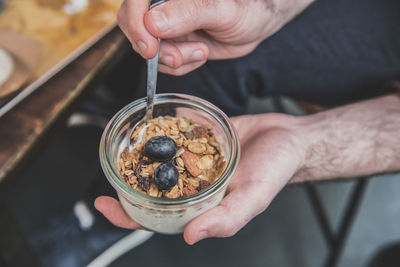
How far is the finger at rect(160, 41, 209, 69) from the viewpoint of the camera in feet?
2.32

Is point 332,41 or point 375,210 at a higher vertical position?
point 332,41

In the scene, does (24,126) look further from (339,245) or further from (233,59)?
(339,245)

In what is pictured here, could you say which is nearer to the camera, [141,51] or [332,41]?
[141,51]

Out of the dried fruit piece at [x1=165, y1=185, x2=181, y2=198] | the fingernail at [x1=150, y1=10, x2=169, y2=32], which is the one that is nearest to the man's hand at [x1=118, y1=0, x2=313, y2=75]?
the fingernail at [x1=150, y1=10, x2=169, y2=32]

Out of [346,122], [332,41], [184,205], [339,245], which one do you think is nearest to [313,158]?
[346,122]

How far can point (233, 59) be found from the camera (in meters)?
0.85

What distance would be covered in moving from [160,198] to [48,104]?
12.5 inches

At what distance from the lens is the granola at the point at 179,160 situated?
1.89 ft

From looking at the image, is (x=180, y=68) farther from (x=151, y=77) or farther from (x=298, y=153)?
(x=298, y=153)

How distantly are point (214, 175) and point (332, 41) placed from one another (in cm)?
46

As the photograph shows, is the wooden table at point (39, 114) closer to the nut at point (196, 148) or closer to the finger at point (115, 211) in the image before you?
the finger at point (115, 211)

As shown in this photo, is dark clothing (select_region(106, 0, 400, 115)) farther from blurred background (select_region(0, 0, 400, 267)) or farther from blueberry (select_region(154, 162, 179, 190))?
blueberry (select_region(154, 162, 179, 190))

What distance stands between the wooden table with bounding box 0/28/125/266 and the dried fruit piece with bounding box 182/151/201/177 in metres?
0.26

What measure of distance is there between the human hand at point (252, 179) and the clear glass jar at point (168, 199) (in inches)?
1.0
